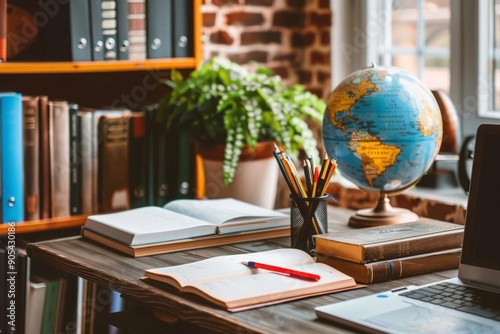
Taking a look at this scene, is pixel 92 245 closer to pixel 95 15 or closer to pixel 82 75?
pixel 95 15

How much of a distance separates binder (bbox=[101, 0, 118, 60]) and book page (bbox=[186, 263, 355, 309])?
1.12m

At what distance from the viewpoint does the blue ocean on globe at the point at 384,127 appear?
177cm

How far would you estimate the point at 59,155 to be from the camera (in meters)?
2.33

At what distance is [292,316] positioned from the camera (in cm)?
128

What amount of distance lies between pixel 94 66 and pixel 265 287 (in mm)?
1178

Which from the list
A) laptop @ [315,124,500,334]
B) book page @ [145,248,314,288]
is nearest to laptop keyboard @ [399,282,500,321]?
laptop @ [315,124,500,334]

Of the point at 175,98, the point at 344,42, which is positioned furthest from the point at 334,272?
the point at 344,42

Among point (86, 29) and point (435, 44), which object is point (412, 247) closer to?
point (86, 29)

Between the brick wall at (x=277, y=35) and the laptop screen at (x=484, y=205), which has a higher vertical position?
the brick wall at (x=277, y=35)

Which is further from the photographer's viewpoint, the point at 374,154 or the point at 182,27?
the point at 182,27

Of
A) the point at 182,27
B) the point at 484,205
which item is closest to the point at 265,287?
the point at 484,205

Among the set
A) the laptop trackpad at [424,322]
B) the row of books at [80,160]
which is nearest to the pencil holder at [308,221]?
the laptop trackpad at [424,322]

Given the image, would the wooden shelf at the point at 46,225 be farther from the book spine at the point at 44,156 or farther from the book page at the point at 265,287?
the book page at the point at 265,287

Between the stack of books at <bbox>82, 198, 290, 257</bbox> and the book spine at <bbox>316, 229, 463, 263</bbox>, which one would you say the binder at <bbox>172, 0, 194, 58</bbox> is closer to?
the stack of books at <bbox>82, 198, 290, 257</bbox>
